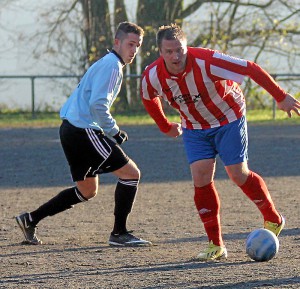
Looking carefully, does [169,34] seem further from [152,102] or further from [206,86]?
[152,102]

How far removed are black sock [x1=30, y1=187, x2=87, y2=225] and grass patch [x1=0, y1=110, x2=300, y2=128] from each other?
1565 cm

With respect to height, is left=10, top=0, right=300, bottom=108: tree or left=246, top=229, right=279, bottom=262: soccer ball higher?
left=246, top=229, right=279, bottom=262: soccer ball

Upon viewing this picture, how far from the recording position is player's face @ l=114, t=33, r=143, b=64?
8.30 meters

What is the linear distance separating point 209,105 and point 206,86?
0.16 meters

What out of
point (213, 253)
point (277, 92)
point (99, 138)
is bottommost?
point (213, 253)

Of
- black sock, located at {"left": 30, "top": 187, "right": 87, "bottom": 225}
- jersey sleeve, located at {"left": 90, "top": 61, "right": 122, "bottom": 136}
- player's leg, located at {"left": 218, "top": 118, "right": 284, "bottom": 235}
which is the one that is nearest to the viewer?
player's leg, located at {"left": 218, "top": 118, "right": 284, "bottom": 235}

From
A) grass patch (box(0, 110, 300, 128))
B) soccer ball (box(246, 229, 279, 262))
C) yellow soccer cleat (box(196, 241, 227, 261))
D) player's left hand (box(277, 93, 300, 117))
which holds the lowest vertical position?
grass patch (box(0, 110, 300, 128))

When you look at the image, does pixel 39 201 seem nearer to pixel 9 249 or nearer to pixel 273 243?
pixel 9 249

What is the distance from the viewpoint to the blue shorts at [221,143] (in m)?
7.76

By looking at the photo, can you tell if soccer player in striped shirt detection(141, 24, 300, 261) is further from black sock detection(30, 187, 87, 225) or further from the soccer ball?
black sock detection(30, 187, 87, 225)

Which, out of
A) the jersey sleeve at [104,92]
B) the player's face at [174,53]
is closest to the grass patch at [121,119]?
the jersey sleeve at [104,92]

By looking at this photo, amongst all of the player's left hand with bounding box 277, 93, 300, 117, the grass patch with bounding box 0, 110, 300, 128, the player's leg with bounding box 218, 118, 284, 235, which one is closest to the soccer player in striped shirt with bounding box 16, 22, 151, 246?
the player's leg with bounding box 218, 118, 284, 235

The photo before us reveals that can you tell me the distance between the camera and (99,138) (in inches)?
333

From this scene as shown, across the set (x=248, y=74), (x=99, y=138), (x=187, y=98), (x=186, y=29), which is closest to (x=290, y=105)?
(x=248, y=74)
